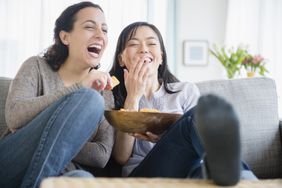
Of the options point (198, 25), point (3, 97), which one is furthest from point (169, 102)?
point (198, 25)

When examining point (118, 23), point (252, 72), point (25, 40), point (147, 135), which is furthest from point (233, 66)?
point (147, 135)

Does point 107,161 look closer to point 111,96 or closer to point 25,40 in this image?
point 111,96

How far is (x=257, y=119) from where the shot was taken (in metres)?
1.58

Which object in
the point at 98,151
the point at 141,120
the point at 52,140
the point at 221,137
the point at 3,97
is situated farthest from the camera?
the point at 3,97

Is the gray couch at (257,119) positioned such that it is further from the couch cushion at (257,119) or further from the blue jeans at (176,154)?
the blue jeans at (176,154)

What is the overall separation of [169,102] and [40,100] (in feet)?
1.75

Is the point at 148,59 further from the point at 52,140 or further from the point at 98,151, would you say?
the point at 52,140

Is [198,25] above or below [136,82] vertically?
above

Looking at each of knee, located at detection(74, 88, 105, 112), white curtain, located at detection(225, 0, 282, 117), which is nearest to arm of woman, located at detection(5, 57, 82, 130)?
knee, located at detection(74, 88, 105, 112)

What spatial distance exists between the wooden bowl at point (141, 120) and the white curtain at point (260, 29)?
8.28 ft

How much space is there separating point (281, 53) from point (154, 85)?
2.23m

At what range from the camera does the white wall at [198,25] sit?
357cm

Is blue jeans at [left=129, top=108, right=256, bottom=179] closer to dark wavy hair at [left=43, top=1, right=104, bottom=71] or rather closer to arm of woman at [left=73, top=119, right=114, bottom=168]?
arm of woman at [left=73, top=119, right=114, bottom=168]

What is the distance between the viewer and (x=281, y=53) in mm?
3424
